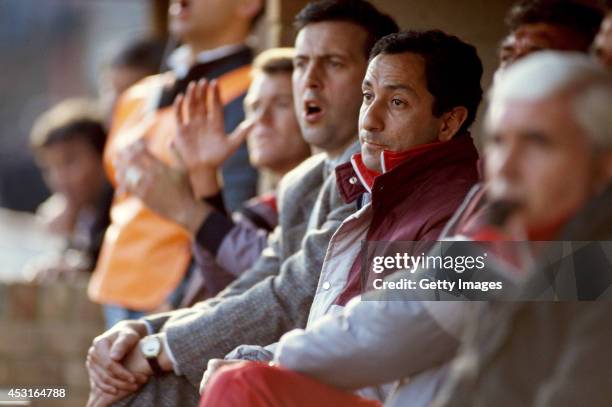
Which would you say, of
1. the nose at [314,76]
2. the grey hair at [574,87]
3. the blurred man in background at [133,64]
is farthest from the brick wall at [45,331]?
the grey hair at [574,87]

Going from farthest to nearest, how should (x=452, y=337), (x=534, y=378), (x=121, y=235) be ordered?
(x=121, y=235) → (x=452, y=337) → (x=534, y=378)

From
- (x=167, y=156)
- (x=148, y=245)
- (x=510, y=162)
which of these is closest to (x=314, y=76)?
(x=167, y=156)

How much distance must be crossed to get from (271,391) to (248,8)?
2.76m

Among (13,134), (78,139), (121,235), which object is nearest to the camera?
(121,235)

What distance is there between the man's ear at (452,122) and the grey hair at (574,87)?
0.95 meters

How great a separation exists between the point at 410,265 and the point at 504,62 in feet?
2.54

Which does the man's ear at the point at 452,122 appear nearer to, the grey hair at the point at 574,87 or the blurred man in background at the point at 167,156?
the grey hair at the point at 574,87

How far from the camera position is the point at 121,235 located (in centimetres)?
502

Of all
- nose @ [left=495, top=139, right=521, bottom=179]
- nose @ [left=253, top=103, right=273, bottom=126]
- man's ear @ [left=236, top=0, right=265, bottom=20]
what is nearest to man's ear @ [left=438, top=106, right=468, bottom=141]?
nose @ [left=495, top=139, right=521, bottom=179]

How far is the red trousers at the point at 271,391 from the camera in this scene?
274 centimetres

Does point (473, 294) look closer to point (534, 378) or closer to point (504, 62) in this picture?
point (534, 378)

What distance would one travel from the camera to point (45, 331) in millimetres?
6383

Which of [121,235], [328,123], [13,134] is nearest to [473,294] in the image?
[328,123]

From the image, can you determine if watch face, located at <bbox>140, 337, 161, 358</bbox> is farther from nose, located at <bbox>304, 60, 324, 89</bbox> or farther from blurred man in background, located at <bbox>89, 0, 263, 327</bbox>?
blurred man in background, located at <bbox>89, 0, 263, 327</bbox>
